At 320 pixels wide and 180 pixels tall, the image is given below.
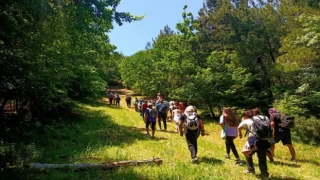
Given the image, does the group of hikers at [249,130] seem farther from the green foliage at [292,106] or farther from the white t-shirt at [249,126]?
the green foliage at [292,106]

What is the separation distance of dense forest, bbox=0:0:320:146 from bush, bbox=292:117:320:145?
2.4 inches

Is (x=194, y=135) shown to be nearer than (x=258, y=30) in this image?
Yes

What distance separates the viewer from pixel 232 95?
89.9 feet

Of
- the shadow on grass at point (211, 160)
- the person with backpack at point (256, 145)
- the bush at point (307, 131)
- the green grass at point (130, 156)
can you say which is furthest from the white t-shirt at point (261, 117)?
the bush at point (307, 131)

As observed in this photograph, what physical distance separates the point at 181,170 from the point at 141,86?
48.7m

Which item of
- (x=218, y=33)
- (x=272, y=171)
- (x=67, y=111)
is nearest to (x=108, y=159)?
(x=272, y=171)

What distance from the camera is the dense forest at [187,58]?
1062cm

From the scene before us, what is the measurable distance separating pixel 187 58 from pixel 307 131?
61.7 ft

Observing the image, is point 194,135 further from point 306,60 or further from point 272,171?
point 306,60

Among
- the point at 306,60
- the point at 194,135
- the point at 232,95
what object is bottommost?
the point at 194,135

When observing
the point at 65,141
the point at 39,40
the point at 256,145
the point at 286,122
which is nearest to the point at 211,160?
the point at 256,145

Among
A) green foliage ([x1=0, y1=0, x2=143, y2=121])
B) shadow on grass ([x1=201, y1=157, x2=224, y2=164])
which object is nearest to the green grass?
shadow on grass ([x1=201, y1=157, x2=224, y2=164])

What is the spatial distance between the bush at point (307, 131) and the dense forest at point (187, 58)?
2.4 inches

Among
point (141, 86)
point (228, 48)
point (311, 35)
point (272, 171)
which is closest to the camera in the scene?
point (272, 171)
